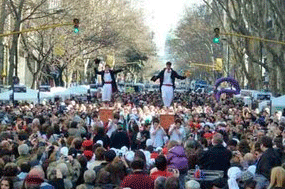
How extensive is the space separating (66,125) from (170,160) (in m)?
6.53

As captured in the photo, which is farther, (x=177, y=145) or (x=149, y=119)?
(x=149, y=119)

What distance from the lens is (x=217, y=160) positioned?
1377cm

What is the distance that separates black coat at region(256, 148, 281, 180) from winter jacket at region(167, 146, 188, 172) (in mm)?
1521

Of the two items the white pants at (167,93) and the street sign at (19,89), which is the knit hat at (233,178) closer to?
the white pants at (167,93)

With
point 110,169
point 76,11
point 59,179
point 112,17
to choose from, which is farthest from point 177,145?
point 112,17

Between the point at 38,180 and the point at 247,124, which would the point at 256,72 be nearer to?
the point at 247,124

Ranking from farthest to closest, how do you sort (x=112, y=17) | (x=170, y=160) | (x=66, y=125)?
(x=112, y=17), (x=66, y=125), (x=170, y=160)

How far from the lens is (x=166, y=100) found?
24312 millimetres

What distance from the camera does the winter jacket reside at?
46.2 ft

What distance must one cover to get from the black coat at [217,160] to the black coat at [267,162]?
0.79 m

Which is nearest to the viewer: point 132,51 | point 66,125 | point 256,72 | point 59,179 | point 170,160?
point 59,179

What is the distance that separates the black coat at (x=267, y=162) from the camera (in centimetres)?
1280

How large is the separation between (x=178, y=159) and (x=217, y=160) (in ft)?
2.45

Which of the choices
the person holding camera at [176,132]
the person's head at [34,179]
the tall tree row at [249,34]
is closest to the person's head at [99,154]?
the person's head at [34,179]
